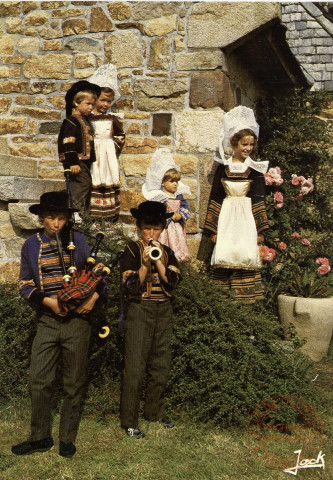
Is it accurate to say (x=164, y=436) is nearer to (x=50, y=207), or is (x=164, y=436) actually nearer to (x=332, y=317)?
(x=50, y=207)

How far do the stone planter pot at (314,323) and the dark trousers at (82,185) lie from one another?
7.95 feet

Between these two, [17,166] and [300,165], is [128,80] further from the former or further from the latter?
[300,165]

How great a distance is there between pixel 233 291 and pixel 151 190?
119 cm

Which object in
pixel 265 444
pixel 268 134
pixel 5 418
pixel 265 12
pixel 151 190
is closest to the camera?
pixel 265 444

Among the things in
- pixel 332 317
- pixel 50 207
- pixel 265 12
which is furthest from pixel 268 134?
pixel 50 207

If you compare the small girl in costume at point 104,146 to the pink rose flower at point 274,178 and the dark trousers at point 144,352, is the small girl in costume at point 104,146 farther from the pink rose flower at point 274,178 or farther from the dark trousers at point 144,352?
the pink rose flower at point 274,178

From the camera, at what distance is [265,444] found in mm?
3455

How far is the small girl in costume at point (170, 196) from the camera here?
4523mm

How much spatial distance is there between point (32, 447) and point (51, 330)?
0.75 m

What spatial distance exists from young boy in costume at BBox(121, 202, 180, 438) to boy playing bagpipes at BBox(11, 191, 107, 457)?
0.32 meters

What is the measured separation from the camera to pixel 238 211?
4707 mm

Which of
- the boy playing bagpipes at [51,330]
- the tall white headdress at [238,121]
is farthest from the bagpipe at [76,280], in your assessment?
the tall white headdress at [238,121]

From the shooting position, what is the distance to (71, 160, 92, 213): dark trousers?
495cm

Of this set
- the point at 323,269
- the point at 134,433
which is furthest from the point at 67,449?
the point at 323,269
